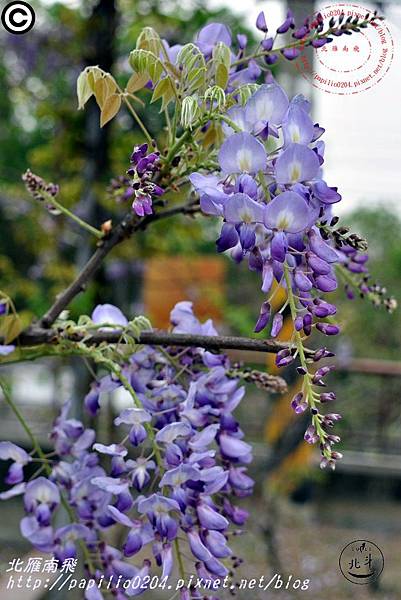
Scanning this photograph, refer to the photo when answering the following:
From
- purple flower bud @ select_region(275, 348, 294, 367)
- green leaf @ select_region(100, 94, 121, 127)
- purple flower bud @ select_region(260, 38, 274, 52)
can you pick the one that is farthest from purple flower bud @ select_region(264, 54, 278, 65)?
purple flower bud @ select_region(275, 348, 294, 367)

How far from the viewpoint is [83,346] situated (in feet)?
1.48

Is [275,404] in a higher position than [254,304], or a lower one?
higher

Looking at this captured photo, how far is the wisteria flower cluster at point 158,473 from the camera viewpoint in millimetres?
425

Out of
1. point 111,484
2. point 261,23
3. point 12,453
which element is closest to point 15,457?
point 12,453

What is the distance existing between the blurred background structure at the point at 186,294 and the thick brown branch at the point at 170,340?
0.17 metres

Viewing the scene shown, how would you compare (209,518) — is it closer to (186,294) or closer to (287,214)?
(287,214)

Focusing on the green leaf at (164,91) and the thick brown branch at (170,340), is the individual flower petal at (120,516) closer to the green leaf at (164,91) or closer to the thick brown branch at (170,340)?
the thick brown branch at (170,340)

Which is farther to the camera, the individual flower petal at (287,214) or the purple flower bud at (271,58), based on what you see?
the purple flower bud at (271,58)

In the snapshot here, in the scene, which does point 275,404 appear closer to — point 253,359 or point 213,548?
point 253,359

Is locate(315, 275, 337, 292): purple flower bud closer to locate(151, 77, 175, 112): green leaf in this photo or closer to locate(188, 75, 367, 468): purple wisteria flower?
locate(188, 75, 367, 468): purple wisteria flower

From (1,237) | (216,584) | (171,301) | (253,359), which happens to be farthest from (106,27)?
(1,237)

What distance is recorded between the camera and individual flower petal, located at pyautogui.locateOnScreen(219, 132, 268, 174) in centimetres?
38

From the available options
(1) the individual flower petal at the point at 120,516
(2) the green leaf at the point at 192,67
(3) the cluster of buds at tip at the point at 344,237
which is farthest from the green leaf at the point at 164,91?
(1) the individual flower petal at the point at 120,516

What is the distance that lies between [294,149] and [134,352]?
17cm
